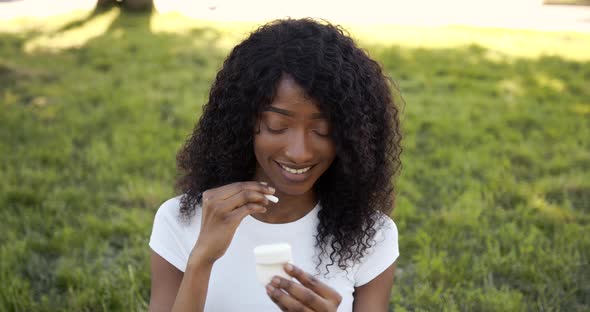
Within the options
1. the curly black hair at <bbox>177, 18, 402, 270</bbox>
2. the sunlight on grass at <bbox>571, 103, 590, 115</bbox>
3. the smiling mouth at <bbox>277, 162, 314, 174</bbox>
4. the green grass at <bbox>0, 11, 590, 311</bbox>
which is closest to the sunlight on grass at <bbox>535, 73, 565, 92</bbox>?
the green grass at <bbox>0, 11, 590, 311</bbox>

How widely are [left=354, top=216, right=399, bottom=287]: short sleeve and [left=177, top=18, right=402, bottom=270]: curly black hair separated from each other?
0.03 metres

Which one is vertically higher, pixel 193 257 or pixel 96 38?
pixel 193 257

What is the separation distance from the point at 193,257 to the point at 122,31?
6.76 metres

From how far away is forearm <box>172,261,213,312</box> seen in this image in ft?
5.28

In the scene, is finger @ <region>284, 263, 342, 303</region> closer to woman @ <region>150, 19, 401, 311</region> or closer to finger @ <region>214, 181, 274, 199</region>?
woman @ <region>150, 19, 401, 311</region>

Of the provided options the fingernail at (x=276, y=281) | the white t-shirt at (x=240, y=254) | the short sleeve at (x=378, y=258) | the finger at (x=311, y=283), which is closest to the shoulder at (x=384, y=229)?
the short sleeve at (x=378, y=258)

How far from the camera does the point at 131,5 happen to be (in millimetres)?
9094

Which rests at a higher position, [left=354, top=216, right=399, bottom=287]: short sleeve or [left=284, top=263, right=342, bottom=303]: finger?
[left=284, top=263, right=342, bottom=303]: finger

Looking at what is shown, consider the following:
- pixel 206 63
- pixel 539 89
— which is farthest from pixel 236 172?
pixel 206 63

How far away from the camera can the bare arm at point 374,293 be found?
1.92 m

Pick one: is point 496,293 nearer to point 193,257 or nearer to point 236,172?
point 236,172

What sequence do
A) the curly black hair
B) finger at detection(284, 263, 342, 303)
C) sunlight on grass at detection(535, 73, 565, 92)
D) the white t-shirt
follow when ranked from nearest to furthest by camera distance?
1. finger at detection(284, 263, 342, 303)
2. the curly black hair
3. the white t-shirt
4. sunlight on grass at detection(535, 73, 565, 92)

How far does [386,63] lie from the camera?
637 centimetres

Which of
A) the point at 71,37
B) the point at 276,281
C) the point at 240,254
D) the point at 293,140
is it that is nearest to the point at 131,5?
the point at 71,37
